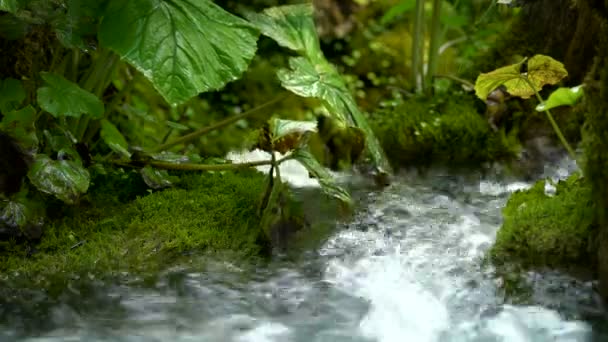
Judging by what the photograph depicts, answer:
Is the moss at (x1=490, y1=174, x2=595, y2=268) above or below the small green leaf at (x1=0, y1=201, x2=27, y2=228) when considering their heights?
above

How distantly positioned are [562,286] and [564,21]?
58.2 inches

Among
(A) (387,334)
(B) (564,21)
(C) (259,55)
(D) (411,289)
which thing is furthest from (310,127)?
(C) (259,55)

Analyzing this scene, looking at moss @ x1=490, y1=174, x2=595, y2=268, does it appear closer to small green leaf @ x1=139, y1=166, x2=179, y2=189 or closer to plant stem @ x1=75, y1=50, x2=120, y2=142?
small green leaf @ x1=139, y1=166, x2=179, y2=189

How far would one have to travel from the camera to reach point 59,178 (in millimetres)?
1884

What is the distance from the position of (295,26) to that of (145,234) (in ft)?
2.96

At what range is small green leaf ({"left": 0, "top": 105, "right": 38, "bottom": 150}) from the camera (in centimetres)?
186

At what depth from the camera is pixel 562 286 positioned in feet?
5.81

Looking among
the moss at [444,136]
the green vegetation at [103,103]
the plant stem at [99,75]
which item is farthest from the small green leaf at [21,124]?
the moss at [444,136]

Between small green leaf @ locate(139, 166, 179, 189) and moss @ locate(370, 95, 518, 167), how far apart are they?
1086 mm

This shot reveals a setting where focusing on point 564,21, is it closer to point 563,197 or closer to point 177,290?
point 563,197

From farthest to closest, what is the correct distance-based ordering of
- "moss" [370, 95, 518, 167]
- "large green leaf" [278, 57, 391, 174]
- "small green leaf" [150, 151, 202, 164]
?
"moss" [370, 95, 518, 167] → "small green leaf" [150, 151, 202, 164] → "large green leaf" [278, 57, 391, 174]

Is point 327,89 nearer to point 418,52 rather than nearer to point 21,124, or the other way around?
point 21,124

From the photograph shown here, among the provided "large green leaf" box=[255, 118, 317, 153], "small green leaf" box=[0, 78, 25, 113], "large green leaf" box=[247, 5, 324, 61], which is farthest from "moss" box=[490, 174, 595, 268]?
"small green leaf" box=[0, 78, 25, 113]

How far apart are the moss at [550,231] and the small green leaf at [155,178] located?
996 millimetres
